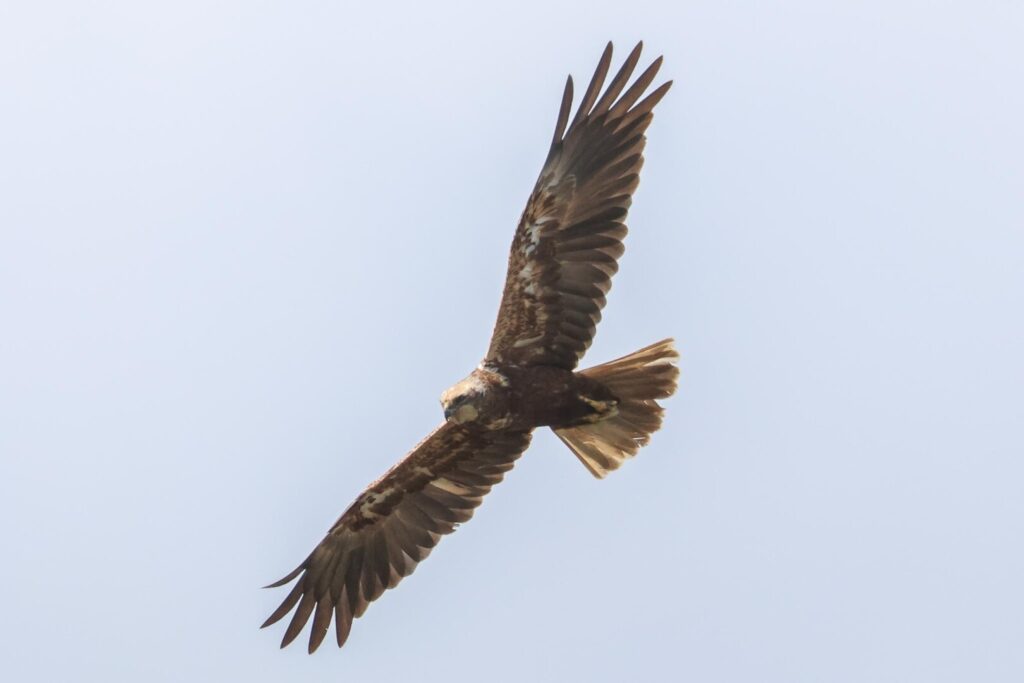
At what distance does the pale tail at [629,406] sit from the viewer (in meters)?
15.0

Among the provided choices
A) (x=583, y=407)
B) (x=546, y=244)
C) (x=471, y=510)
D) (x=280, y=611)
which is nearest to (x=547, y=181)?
(x=546, y=244)

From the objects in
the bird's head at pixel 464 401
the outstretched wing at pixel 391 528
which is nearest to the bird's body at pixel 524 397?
the bird's head at pixel 464 401

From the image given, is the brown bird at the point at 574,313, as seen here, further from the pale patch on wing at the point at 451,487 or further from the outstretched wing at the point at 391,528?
the pale patch on wing at the point at 451,487

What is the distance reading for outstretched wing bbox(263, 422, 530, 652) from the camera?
51.5 ft

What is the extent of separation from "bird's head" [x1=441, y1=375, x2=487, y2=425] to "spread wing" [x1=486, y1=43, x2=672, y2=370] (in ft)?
1.55

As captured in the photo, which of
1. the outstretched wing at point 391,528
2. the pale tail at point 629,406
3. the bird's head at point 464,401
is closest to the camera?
the bird's head at point 464,401

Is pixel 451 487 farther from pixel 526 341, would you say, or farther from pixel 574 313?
pixel 574 313

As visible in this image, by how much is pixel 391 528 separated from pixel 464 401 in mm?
1942

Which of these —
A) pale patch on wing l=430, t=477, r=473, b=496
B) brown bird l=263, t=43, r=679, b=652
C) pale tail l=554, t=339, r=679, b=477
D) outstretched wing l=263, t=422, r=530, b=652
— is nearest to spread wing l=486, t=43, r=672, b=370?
brown bird l=263, t=43, r=679, b=652

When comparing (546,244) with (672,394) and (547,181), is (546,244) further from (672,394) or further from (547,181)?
(672,394)

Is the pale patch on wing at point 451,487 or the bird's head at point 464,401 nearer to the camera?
the bird's head at point 464,401

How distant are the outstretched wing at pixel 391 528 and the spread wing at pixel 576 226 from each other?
1005mm

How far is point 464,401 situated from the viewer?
1460cm

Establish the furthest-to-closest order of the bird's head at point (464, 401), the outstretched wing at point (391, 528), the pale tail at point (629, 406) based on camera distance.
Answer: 1. the outstretched wing at point (391, 528)
2. the pale tail at point (629, 406)
3. the bird's head at point (464, 401)
